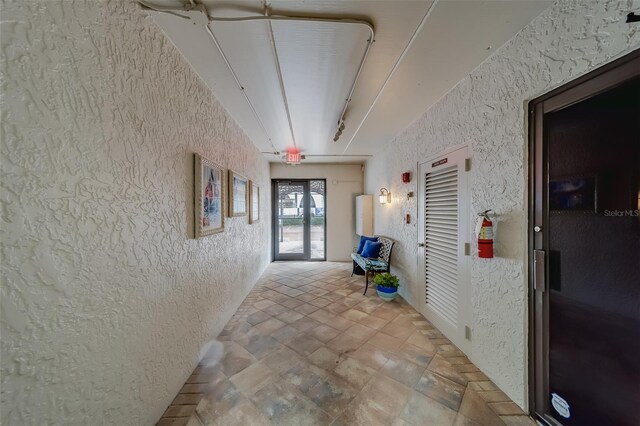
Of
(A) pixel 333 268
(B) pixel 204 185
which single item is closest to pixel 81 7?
(B) pixel 204 185

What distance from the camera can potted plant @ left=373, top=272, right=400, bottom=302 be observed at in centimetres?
296

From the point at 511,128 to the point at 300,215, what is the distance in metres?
4.44

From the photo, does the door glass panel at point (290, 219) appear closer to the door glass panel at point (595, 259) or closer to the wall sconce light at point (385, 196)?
the wall sconce light at point (385, 196)

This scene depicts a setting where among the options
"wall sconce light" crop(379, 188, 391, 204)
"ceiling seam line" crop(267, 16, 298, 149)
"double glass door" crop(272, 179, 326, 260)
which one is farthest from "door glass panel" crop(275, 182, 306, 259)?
"ceiling seam line" crop(267, 16, 298, 149)

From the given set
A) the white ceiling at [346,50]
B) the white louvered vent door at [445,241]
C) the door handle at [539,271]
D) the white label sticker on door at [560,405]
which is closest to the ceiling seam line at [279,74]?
the white ceiling at [346,50]

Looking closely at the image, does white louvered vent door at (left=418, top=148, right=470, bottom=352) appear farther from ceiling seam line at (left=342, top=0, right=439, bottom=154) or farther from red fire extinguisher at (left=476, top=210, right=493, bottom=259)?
ceiling seam line at (left=342, top=0, right=439, bottom=154)

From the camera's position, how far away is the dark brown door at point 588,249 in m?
0.97

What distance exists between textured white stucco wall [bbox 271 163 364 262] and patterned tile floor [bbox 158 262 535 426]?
271cm

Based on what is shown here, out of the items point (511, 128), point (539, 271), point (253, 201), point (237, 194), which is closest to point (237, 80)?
point (237, 194)

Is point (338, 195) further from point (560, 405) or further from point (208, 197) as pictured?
point (560, 405)

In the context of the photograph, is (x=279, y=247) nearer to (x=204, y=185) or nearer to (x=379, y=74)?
(x=204, y=185)

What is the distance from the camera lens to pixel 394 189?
345 centimetres

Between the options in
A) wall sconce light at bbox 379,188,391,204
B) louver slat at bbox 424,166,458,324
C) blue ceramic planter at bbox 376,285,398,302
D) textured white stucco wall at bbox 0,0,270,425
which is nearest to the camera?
textured white stucco wall at bbox 0,0,270,425

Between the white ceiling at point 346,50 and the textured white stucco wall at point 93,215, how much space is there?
390 millimetres
